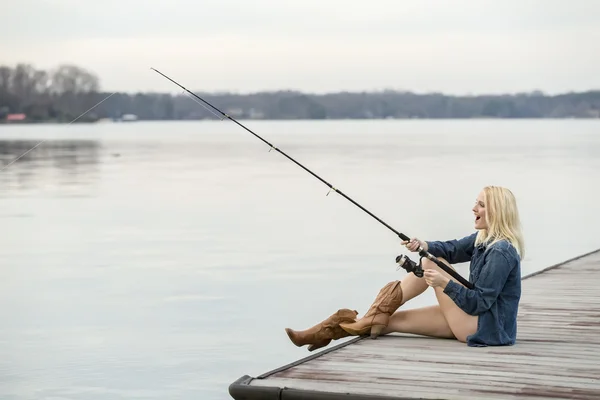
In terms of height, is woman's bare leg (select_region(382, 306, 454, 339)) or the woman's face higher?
the woman's face

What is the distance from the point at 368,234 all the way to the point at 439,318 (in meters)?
9.32

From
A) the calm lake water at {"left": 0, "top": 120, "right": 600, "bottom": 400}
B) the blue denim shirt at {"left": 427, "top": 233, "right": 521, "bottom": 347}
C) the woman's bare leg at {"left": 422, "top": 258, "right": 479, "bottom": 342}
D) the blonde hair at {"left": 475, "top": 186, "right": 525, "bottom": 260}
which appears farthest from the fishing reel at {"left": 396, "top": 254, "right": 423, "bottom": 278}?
the calm lake water at {"left": 0, "top": 120, "right": 600, "bottom": 400}

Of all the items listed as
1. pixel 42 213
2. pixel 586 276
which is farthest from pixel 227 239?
pixel 586 276

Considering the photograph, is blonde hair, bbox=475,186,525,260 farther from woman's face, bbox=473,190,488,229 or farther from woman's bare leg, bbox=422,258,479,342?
woman's bare leg, bbox=422,258,479,342

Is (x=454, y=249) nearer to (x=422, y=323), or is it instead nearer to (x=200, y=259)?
(x=422, y=323)

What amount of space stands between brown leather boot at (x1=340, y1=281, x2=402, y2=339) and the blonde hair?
1.88ft

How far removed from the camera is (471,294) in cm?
509

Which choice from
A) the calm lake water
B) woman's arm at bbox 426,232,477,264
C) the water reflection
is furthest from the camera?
the water reflection

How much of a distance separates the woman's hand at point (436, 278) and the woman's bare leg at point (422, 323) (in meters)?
0.38

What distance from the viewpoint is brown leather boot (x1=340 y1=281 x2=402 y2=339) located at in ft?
18.0

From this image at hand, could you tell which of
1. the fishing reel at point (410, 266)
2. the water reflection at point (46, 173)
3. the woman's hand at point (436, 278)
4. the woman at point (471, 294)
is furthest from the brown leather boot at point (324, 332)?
the water reflection at point (46, 173)

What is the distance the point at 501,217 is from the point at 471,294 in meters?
0.39

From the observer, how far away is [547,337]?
5672 millimetres

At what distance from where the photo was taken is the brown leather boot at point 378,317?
5.49 metres
